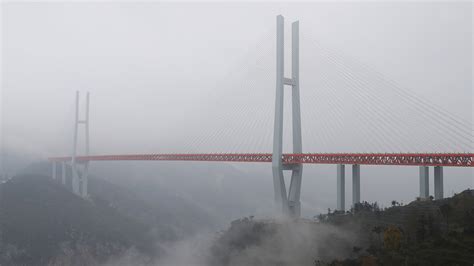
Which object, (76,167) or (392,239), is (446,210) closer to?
(392,239)

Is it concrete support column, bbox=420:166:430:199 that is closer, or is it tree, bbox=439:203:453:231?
tree, bbox=439:203:453:231

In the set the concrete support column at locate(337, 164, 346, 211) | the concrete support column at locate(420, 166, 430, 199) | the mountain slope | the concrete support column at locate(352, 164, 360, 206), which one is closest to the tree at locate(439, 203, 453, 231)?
the concrete support column at locate(420, 166, 430, 199)

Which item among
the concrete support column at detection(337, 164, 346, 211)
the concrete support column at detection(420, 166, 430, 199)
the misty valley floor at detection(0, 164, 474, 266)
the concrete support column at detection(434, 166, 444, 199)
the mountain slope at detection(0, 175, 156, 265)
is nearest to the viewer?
the misty valley floor at detection(0, 164, 474, 266)

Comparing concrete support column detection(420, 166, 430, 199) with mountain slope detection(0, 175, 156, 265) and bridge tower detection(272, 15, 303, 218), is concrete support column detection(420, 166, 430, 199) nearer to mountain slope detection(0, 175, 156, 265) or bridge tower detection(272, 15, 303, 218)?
bridge tower detection(272, 15, 303, 218)

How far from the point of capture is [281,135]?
42.8 meters

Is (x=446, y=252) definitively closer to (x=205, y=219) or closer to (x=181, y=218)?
(x=181, y=218)

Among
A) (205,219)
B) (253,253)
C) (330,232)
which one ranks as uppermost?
(330,232)

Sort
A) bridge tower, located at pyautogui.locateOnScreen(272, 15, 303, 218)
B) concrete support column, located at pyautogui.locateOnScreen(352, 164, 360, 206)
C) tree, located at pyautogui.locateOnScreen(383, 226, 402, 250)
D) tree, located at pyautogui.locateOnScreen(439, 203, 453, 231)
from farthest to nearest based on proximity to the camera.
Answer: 1. bridge tower, located at pyautogui.locateOnScreen(272, 15, 303, 218)
2. concrete support column, located at pyautogui.locateOnScreen(352, 164, 360, 206)
3. tree, located at pyautogui.locateOnScreen(439, 203, 453, 231)
4. tree, located at pyautogui.locateOnScreen(383, 226, 402, 250)

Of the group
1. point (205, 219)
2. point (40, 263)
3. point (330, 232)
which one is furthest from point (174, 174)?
point (330, 232)

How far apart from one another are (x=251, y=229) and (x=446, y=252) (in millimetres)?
29193

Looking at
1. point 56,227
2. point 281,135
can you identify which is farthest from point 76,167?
point 281,135

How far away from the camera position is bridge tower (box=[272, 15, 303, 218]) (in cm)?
4272

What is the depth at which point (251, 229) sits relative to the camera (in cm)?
5469

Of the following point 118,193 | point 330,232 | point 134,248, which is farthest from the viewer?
point 118,193
